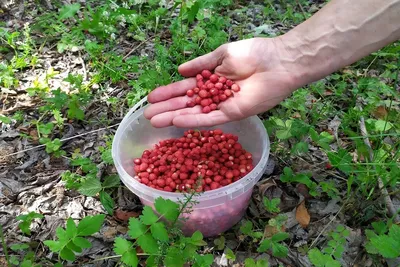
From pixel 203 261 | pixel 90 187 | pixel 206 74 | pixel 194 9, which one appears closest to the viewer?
pixel 203 261

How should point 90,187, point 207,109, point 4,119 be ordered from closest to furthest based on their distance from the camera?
point 90,187 → point 207,109 → point 4,119

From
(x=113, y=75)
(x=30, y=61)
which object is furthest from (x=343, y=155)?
(x=30, y=61)

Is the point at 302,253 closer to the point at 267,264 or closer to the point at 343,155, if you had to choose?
the point at 267,264

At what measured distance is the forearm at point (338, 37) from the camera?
183cm

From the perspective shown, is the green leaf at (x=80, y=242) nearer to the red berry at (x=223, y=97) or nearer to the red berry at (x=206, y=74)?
the red berry at (x=223, y=97)

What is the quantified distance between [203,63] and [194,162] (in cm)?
54

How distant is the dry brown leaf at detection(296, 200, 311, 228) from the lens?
194cm

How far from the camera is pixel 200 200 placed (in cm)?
164

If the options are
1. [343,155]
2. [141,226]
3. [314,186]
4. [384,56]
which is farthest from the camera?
[384,56]

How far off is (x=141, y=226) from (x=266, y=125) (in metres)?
0.87

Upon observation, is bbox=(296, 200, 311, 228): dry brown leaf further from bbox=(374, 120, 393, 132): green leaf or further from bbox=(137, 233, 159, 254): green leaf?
bbox=(137, 233, 159, 254): green leaf

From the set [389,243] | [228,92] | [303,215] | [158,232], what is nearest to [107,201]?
[158,232]

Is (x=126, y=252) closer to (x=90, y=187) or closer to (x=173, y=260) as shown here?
(x=173, y=260)

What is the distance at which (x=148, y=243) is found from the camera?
1.46 metres
